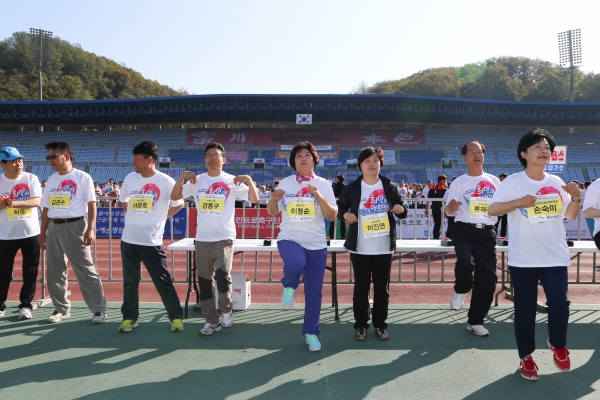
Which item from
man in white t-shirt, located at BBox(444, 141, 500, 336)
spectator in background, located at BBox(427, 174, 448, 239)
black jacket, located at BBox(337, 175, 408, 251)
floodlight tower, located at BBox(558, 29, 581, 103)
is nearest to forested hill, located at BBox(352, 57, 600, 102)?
floodlight tower, located at BBox(558, 29, 581, 103)

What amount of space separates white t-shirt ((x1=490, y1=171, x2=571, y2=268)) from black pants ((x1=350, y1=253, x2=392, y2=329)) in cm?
114

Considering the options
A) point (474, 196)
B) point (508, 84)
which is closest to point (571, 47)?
point (508, 84)

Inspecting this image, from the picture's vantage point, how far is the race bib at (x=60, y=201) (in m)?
4.90

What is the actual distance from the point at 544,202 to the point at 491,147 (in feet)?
141

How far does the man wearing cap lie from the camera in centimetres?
514

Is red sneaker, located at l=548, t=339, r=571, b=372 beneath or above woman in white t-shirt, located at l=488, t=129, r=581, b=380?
beneath

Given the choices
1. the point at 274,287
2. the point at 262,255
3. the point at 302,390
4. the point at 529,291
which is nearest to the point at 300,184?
the point at 302,390

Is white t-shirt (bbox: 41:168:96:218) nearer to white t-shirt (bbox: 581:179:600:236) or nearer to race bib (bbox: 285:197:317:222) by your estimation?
race bib (bbox: 285:197:317:222)

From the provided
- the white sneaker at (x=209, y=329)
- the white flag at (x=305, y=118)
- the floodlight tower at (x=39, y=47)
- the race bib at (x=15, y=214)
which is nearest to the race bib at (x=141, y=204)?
the white sneaker at (x=209, y=329)

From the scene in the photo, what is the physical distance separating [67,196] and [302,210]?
260 centimetres

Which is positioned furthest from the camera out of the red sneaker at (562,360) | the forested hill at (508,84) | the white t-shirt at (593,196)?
the forested hill at (508,84)

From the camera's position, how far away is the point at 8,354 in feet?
13.4

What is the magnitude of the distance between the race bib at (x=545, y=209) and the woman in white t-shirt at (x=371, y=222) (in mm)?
1083

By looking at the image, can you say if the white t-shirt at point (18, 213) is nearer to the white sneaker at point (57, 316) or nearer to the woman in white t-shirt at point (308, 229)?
the white sneaker at point (57, 316)
